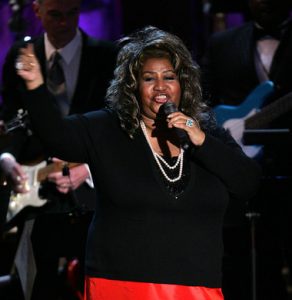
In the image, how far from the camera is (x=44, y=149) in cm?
398

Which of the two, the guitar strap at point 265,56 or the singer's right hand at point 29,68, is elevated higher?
the singer's right hand at point 29,68

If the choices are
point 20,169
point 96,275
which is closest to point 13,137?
point 20,169

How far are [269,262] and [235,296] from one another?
0.28m

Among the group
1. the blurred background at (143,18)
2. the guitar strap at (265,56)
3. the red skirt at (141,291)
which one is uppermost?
the blurred background at (143,18)

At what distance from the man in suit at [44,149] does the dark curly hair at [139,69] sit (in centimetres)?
99

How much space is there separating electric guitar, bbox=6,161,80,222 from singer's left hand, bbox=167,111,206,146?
60.7 inches

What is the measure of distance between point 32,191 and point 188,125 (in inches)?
68.6

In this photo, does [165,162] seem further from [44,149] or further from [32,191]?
[32,191]

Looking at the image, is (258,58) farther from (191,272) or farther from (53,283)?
Answer: (191,272)

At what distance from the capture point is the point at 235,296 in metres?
4.41

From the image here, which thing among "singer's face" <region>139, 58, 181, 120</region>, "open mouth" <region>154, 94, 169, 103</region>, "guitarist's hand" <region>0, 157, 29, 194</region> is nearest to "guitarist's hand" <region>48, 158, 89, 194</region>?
"guitarist's hand" <region>0, 157, 29, 194</region>

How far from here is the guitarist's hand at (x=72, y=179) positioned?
13.0ft

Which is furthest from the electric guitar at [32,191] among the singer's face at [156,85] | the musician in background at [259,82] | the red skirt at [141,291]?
the red skirt at [141,291]

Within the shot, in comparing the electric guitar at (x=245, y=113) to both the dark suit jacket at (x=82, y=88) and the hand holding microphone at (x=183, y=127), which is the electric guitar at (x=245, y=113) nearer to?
the dark suit jacket at (x=82, y=88)
